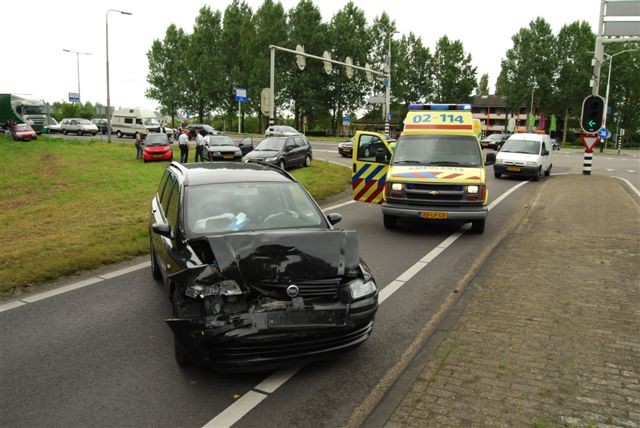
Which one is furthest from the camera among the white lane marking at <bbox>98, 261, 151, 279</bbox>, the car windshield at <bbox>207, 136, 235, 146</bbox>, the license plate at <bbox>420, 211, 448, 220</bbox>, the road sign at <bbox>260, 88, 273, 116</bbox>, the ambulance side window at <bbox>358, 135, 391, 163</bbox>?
the car windshield at <bbox>207, 136, 235, 146</bbox>

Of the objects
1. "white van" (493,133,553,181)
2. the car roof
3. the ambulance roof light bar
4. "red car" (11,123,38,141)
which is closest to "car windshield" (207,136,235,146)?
"white van" (493,133,553,181)

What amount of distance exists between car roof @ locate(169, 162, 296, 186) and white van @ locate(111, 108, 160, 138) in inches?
1990

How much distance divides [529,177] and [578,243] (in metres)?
14.5

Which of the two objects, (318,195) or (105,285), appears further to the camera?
(318,195)

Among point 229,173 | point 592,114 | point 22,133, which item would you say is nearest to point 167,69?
point 22,133

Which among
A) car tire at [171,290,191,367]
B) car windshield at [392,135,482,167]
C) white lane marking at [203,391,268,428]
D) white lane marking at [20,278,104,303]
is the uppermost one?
car windshield at [392,135,482,167]

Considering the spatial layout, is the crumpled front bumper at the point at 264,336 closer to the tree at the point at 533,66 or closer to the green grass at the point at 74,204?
the green grass at the point at 74,204

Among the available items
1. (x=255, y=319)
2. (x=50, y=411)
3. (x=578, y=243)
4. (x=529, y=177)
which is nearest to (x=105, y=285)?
(x=50, y=411)

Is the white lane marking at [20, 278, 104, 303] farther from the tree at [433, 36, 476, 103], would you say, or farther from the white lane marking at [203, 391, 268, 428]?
the tree at [433, 36, 476, 103]

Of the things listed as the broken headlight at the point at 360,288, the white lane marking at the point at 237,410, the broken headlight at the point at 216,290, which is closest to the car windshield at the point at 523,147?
the broken headlight at the point at 360,288

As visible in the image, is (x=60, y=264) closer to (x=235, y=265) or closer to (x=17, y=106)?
(x=235, y=265)

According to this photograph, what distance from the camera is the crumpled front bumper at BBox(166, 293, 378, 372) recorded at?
4062 millimetres

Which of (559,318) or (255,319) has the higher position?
(255,319)

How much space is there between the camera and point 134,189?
20.1 metres
